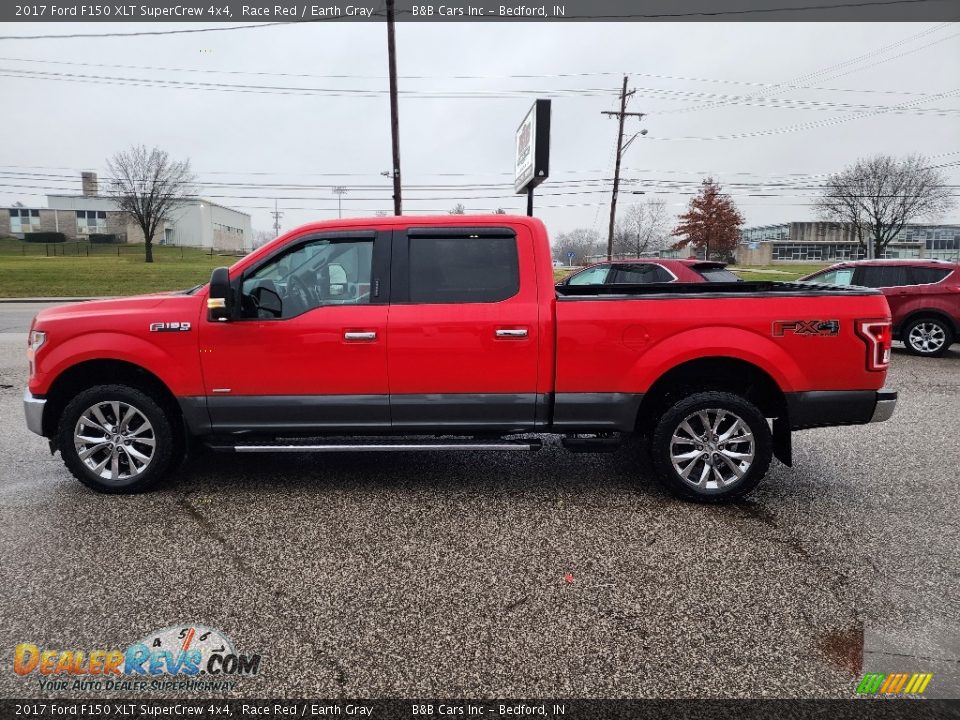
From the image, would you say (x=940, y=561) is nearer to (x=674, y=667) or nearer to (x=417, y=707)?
(x=674, y=667)

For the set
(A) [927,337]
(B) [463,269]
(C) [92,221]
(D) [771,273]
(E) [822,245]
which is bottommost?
(D) [771,273]

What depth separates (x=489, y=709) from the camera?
7.57ft


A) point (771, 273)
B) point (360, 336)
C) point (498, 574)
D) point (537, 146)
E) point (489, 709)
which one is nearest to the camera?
point (489, 709)

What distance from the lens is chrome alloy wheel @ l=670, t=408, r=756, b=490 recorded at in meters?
4.25

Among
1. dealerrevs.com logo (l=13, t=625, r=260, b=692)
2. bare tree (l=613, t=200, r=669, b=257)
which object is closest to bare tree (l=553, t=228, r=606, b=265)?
bare tree (l=613, t=200, r=669, b=257)

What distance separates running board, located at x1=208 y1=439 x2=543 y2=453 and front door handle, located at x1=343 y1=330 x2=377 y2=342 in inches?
30.2

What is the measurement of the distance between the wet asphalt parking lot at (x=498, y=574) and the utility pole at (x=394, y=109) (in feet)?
48.0

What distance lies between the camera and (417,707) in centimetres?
232

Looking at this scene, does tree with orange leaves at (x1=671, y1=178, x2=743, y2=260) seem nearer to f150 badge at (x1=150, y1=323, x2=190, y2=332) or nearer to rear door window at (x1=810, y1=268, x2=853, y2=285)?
rear door window at (x1=810, y1=268, x2=853, y2=285)

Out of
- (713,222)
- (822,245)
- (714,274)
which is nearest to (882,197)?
(713,222)

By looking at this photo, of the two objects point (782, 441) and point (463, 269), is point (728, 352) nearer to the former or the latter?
point (782, 441)

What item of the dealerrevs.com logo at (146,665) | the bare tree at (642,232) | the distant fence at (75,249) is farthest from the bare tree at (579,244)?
the dealerrevs.com logo at (146,665)

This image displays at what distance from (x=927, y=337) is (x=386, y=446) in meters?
11.3

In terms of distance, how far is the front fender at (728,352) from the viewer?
13.6 feet
